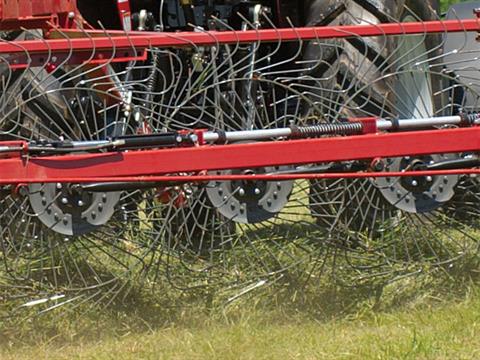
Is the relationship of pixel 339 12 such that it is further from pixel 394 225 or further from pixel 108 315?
pixel 108 315

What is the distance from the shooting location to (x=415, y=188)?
4.19m

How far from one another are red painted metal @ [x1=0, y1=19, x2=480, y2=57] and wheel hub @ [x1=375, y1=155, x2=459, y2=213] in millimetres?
425

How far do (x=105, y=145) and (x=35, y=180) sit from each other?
248 millimetres

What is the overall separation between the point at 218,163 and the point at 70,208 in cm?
49

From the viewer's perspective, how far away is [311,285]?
4.19m

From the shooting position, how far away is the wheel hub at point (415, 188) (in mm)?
4137

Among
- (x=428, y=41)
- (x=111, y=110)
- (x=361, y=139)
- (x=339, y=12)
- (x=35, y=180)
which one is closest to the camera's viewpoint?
(x=35, y=180)

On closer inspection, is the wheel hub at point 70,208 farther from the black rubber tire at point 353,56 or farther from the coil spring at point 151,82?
the black rubber tire at point 353,56

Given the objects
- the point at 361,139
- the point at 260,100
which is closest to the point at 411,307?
the point at 361,139

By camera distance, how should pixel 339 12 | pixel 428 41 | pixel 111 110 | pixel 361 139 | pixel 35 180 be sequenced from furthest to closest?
pixel 428 41 < pixel 339 12 < pixel 111 110 < pixel 361 139 < pixel 35 180

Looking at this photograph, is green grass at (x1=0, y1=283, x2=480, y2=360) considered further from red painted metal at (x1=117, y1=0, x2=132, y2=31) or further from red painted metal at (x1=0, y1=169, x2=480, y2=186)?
red painted metal at (x1=117, y1=0, x2=132, y2=31)

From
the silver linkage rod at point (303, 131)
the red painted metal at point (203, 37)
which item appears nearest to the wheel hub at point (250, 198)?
the silver linkage rod at point (303, 131)

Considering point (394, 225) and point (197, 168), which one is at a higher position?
point (197, 168)

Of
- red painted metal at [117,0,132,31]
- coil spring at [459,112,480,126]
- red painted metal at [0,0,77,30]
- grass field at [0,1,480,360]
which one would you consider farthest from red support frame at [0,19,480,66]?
grass field at [0,1,480,360]
